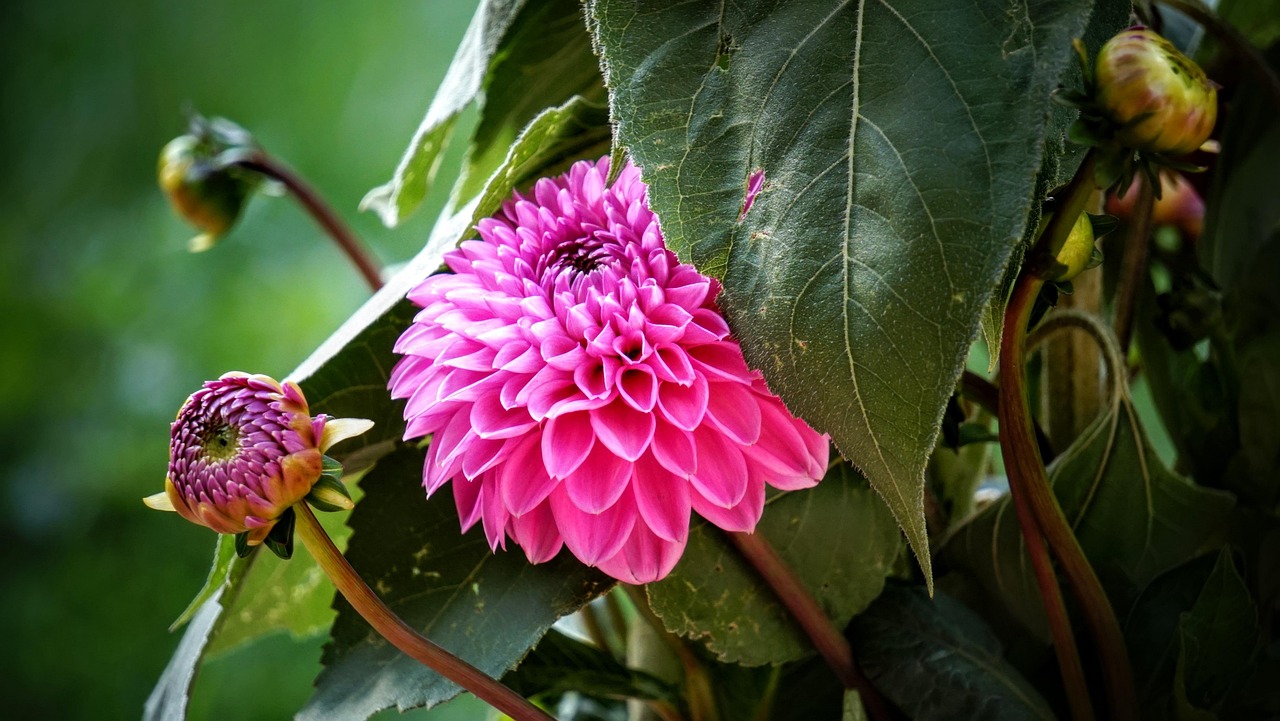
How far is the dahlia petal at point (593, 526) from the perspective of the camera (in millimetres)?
200

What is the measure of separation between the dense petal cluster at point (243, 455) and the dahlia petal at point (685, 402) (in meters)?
0.06

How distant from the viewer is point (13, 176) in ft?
2.65

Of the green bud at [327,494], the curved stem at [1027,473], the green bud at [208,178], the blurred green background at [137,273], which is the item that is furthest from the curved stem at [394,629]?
the blurred green background at [137,273]

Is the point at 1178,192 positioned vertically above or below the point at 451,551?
below

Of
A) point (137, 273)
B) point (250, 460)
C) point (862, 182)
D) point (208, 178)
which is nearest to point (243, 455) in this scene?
point (250, 460)

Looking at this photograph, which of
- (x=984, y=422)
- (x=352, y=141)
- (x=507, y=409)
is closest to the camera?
(x=507, y=409)

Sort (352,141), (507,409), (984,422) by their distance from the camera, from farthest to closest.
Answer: (352,141)
(984,422)
(507,409)

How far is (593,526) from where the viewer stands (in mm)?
202

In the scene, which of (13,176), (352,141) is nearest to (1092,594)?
(352,141)

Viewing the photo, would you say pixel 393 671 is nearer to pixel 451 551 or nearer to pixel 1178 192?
pixel 451 551

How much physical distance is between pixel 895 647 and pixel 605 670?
8 cm

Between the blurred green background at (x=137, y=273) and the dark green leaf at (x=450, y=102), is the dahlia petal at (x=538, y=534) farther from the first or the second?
the blurred green background at (x=137, y=273)

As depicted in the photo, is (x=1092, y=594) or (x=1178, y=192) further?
(x=1178, y=192)

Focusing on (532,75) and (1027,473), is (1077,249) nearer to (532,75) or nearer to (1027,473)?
(1027,473)
